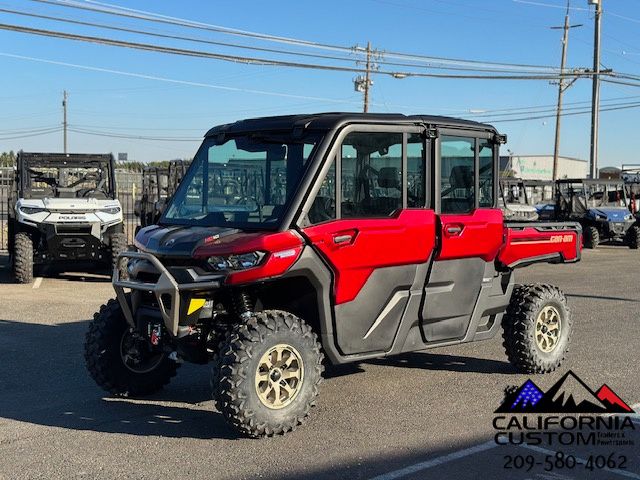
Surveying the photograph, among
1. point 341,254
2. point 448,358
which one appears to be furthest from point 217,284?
point 448,358

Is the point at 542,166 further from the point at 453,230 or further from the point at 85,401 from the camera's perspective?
the point at 85,401

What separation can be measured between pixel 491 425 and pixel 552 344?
2011 mm

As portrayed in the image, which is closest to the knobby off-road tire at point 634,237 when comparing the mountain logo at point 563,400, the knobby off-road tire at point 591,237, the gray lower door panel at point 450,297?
the knobby off-road tire at point 591,237

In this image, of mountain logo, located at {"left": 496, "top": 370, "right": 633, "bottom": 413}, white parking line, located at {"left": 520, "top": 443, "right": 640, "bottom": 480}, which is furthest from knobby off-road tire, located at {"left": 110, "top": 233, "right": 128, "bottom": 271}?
white parking line, located at {"left": 520, "top": 443, "right": 640, "bottom": 480}

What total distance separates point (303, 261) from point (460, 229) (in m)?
1.62

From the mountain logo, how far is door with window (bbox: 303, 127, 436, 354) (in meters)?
1.20

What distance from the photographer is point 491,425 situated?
222 inches

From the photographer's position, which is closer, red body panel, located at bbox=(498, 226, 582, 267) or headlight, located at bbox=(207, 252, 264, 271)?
headlight, located at bbox=(207, 252, 264, 271)

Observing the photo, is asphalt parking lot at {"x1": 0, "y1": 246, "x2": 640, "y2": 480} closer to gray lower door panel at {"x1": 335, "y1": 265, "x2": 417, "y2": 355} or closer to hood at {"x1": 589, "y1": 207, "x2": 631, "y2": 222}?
gray lower door panel at {"x1": 335, "y1": 265, "x2": 417, "y2": 355}

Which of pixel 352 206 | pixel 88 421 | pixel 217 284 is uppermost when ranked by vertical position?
pixel 352 206

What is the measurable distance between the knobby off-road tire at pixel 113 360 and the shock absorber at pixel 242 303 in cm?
115

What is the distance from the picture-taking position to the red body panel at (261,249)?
515 cm

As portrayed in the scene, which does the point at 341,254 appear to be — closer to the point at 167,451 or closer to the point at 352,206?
the point at 352,206

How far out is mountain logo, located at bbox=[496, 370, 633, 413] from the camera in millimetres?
6055
